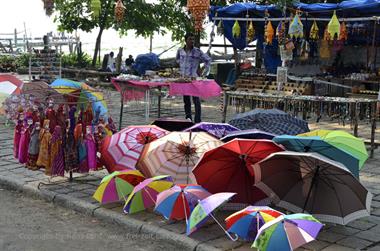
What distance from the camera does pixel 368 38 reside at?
14.5m

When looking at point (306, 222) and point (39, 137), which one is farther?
point (39, 137)

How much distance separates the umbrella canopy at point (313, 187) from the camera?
14.8 feet

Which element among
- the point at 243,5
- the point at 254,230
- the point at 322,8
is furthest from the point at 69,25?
the point at 254,230

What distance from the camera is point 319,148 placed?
4.68 metres

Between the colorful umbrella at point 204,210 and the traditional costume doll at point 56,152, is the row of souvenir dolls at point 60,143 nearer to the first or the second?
the traditional costume doll at point 56,152

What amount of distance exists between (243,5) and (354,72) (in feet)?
12.5

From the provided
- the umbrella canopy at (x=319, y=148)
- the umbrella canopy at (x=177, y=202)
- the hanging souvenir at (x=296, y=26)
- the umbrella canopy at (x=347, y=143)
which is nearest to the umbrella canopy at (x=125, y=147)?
the umbrella canopy at (x=177, y=202)

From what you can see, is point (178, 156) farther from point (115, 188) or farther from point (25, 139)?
point (25, 139)

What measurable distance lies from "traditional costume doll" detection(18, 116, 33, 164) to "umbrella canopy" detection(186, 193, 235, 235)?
8.61ft

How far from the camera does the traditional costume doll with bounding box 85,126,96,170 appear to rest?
6.04 metres

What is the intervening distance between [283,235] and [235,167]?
1.17 m

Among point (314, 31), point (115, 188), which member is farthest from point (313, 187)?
point (314, 31)

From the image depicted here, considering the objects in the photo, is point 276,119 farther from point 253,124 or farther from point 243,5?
point 243,5

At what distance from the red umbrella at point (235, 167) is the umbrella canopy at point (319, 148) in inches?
5.0
